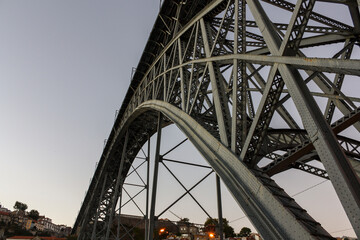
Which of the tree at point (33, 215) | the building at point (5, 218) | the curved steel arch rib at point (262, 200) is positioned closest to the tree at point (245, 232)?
the building at point (5, 218)

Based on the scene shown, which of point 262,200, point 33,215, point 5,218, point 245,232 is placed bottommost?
point 262,200

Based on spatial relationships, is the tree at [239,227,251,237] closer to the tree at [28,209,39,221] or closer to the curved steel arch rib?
the curved steel arch rib

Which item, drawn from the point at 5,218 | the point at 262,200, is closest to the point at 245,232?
the point at 5,218

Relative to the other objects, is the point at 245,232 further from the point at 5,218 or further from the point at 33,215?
the point at 33,215

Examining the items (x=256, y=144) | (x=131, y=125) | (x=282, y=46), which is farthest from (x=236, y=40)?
(x=131, y=125)

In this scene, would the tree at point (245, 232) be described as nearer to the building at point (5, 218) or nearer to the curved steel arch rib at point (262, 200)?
the building at point (5, 218)

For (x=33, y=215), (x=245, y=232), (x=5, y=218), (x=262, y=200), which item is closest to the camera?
(x=262, y=200)

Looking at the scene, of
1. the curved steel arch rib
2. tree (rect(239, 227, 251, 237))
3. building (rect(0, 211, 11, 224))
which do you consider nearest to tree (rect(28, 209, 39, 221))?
building (rect(0, 211, 11, 224))

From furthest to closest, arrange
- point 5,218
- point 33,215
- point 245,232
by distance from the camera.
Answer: point 33,215 → point 5,218 → point 245,232

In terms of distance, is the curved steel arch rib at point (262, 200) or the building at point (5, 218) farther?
the building at point (5, 218)

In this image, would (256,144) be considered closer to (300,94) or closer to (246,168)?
(246,168)

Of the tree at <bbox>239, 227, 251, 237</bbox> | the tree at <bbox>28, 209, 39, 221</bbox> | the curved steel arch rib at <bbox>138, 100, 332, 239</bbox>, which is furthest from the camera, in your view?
the tree at <bbox>28, 209, 39, 221</bbox>

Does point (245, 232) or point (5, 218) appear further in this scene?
point (5, 218)

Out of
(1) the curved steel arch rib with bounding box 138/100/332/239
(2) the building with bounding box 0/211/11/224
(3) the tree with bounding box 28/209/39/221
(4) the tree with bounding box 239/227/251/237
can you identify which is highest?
(3) the tree with bounding box 28/209/39/221
